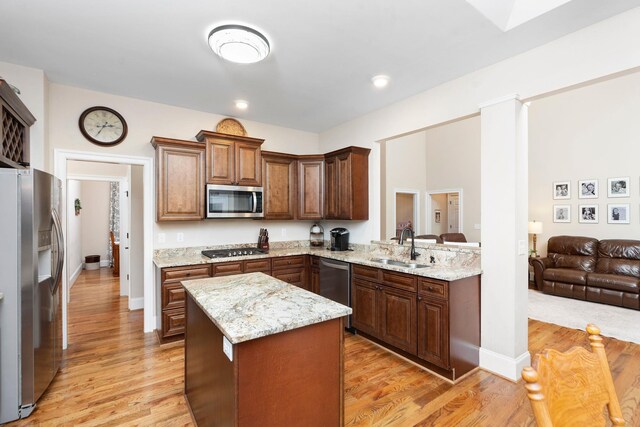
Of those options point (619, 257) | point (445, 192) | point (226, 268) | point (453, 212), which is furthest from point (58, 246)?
point (453, 212)

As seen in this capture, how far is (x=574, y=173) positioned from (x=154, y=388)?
748cm

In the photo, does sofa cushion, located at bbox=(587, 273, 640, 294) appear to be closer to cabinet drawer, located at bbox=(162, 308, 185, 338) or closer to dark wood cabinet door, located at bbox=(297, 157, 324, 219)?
dark wood cabinet door, located at bbox=(297, 157, 324, 219)

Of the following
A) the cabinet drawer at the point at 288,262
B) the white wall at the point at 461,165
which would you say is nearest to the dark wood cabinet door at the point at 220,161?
the cabinet drawer at the point at 288,262

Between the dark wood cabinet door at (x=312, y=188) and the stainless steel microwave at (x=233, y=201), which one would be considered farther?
the dark wood cabinet door at (x=312, y=188)

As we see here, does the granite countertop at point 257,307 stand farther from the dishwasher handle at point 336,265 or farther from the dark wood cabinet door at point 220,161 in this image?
the dark wood cabinet door at point 220,161

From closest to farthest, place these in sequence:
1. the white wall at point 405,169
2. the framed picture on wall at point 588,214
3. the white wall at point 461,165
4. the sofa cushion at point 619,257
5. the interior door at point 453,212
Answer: the sofa cushion at point 619,257 → the framed picture on wall at point 588,214 → the white wall at point 405,169 → the white wall at point 461,165 → the interior door at point 453,212

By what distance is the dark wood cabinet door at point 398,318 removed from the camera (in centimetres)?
280

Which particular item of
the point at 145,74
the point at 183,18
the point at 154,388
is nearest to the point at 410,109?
the point at 183,18

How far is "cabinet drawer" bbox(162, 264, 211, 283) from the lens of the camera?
128 inches

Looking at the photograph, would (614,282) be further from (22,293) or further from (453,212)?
(22,293)

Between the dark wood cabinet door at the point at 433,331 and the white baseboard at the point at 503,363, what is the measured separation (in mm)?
485

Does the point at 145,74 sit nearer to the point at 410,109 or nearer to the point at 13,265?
the point at 13,265

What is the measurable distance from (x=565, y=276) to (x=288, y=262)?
15.3 feet

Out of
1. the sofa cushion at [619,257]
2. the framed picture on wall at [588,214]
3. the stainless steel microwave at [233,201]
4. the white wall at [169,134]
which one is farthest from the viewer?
the framed picture on wall at [588,214]
